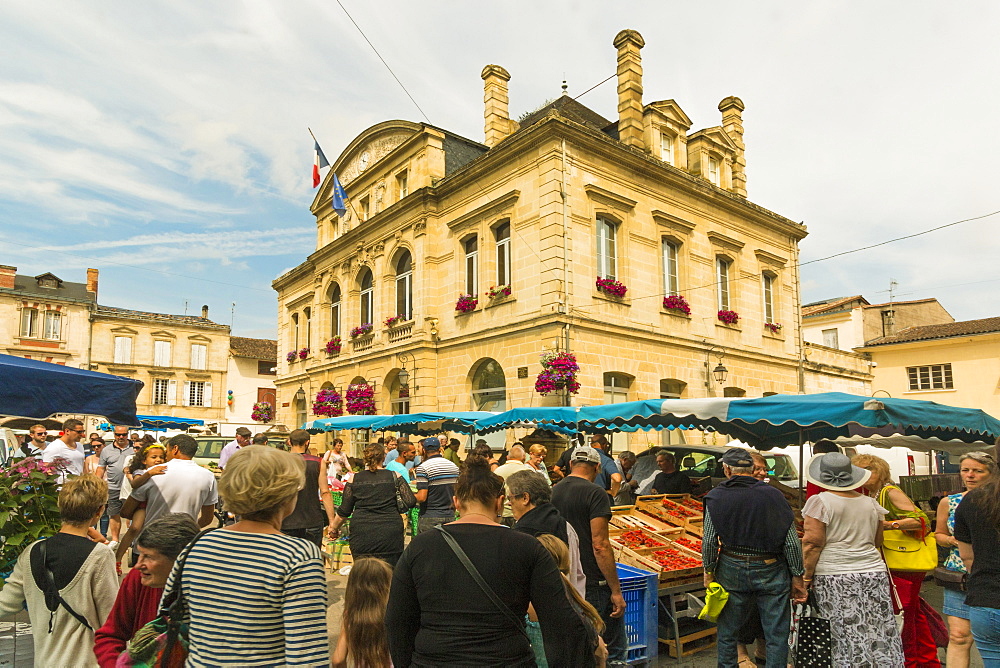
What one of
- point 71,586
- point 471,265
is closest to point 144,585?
point 71,586

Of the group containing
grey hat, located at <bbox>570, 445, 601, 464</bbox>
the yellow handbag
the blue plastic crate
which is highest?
grey hat, located at <bbox>570, 445, 601, 464</bbox>

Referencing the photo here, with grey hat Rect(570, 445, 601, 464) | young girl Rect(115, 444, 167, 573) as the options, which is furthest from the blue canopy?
grey hat Rect(570, 445, 601, 464)

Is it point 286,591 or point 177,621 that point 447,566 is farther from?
point 177,621

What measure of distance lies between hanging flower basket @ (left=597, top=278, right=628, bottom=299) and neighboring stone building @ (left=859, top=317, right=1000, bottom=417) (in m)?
20.3

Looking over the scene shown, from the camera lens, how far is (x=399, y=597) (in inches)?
109

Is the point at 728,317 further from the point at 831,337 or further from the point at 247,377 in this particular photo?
the point at 247,377

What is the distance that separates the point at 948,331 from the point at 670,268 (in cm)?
1918

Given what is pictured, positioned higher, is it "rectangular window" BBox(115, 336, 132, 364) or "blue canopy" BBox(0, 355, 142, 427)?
"rectangular window" BBox(115, 336, 132, 364)

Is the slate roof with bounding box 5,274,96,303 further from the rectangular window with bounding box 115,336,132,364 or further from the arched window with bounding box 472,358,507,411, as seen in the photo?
the arched window with bounding box 472,358,507,411

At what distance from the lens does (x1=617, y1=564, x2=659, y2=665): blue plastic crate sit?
5.68m

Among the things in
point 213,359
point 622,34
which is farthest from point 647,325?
point 213,359

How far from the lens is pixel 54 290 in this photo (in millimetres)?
44875

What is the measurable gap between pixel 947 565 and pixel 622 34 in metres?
17.1

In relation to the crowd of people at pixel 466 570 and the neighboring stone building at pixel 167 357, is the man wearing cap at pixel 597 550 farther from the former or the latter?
the neighboring stone building at pixel 167 357
